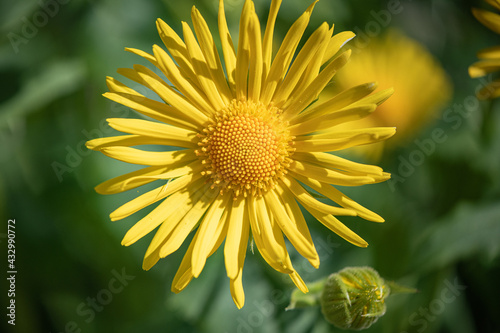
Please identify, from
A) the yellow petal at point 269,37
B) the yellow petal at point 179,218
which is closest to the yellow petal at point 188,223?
the yellow petal at point 179,218

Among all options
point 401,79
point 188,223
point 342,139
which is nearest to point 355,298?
point 342,139

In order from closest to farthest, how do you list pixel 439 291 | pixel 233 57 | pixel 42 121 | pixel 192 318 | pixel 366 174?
pixel 366 174, pixel 233 57, pixel 192 318, pixel 439 291, pixel 42 121

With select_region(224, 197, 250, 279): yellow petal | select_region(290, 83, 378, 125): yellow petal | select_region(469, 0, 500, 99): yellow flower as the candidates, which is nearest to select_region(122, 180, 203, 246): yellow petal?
select_region(224, 197, 250, 279): yellow petal

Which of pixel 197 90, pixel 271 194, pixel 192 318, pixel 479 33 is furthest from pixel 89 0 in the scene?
pixel 479 33

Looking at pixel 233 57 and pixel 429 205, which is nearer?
pixel 233 57

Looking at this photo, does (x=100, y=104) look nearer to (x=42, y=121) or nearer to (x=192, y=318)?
(x=42, y=121)

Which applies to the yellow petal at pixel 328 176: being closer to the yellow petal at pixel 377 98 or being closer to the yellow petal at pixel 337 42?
the yellow petal at pixel 377 98
